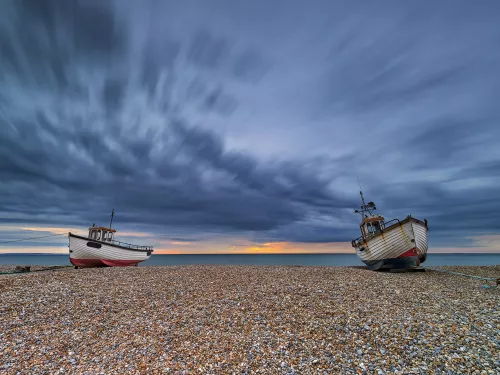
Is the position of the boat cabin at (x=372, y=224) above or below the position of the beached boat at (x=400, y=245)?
above

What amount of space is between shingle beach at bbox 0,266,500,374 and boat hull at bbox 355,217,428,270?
942 cm

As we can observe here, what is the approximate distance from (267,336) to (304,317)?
2.17m

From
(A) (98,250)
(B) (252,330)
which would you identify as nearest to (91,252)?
(A) (98,250)

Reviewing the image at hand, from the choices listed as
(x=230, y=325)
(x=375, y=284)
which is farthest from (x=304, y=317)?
(x=375, y=284)

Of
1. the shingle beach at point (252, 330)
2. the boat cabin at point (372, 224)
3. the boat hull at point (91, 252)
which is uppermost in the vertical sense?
the boat cabin at point (372, 224)

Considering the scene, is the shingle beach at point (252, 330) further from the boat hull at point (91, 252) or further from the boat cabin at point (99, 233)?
the boat cabin at point (99, 233)

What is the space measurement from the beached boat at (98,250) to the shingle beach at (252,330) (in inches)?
678

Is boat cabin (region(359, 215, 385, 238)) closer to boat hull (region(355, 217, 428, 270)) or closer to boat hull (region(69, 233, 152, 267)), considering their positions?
boat hull (region(355, 217, 428, 270))

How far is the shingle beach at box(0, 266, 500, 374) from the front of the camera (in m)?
6.79

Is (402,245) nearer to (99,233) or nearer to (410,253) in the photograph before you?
(410,253)

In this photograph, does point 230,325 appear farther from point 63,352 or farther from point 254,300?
point 63,352

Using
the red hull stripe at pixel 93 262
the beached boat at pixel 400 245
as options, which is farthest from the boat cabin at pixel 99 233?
the beached boat at pixel 400 245

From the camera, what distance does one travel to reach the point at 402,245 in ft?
78.5

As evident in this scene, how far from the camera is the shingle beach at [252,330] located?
6789 millimetres
